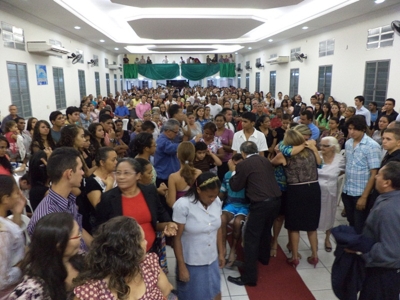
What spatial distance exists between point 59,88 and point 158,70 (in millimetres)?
11112

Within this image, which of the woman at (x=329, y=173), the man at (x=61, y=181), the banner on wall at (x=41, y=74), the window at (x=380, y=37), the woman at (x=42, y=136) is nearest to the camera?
the man at (x=61, y=181)

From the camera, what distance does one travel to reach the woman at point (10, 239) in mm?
1525

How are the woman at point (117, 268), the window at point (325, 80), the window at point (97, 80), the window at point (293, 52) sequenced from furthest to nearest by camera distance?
the window at point (97, 80), the window at point (293, 52), the window at point (325, 80), the woman at point (117, 268)

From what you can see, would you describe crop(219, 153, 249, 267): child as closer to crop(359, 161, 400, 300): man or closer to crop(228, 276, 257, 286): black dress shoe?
crop(228, 276, 257, 286): black dress shoe

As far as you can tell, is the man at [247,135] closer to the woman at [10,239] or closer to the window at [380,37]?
the woman at [10,239]

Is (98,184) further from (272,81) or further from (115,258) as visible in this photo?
(272,81)

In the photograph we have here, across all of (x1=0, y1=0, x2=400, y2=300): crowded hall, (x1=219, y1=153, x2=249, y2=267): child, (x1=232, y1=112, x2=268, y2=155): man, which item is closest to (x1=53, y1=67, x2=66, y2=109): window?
(x1=0, y1=0, x2=400, y2=300): crowded hall

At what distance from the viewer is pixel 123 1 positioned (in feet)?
19.7

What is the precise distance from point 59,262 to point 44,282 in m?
0.10

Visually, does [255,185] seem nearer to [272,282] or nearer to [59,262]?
[272,282]

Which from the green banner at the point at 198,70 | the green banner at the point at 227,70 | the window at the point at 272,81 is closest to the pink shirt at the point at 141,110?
the window at the point at 272,81

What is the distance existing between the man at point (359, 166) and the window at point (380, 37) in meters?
4.77

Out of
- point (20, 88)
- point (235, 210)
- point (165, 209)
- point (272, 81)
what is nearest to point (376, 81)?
point (235, 210)

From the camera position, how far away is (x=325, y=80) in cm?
957
